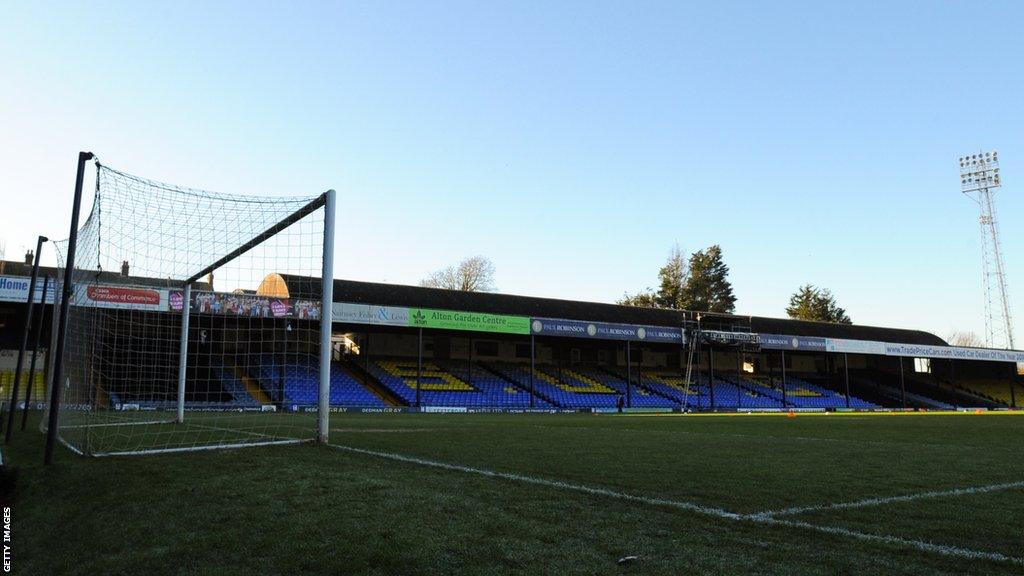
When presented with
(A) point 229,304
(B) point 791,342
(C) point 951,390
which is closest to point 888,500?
(A) point 229,304

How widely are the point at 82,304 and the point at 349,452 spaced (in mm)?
6322

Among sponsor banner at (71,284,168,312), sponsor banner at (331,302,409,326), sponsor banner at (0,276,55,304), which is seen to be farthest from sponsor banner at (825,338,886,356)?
sponsor banner at (0,276,55,304)

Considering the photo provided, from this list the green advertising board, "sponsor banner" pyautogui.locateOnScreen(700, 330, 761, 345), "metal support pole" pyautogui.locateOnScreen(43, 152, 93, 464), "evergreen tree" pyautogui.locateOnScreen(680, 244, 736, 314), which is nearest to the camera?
"metal support pole" pyautogui.locateOnScreen(43, 152, 93, 464)

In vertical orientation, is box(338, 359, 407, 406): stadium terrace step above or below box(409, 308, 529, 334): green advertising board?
below

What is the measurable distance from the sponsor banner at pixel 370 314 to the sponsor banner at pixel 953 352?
3595 centimetres

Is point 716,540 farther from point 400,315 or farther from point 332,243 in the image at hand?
point 400,315

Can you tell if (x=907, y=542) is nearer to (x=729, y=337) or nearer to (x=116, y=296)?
(x=116, y=296)

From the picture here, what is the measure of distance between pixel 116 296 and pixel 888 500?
18.6m

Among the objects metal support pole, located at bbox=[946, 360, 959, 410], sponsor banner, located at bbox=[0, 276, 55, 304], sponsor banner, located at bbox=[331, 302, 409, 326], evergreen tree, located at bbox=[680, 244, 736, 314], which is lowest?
metal support pole, located at bbox=[946, 360, 959, 410]

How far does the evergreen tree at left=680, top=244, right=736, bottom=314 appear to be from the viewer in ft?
260

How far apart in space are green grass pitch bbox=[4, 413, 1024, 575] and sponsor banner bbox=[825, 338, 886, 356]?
39.8 meters

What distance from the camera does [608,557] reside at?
337 cm

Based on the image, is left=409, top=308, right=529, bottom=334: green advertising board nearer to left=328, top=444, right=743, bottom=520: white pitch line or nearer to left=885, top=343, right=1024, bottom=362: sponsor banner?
left=328, top=444, right=743, bottom=520: white pitch line

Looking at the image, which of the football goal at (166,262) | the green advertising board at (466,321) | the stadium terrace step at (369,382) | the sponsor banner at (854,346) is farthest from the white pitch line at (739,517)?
the sponsor banner at (854,346)
